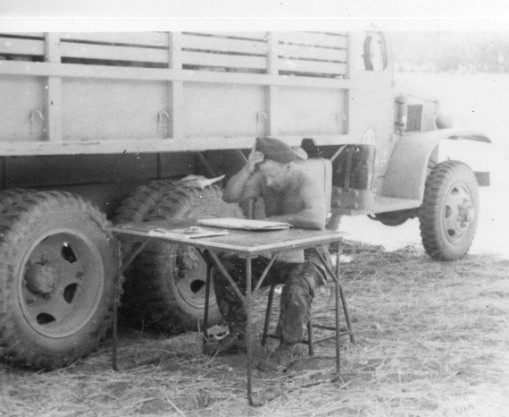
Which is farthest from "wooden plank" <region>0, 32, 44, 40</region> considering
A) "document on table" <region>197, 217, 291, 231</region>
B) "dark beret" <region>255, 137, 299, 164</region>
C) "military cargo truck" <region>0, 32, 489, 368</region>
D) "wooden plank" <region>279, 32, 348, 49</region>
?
"wooden plank" <region>279, 32, 348, 49</region>

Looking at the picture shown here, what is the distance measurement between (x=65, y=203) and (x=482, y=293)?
13.4 feet

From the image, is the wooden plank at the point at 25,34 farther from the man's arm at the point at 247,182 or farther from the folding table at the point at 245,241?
the man's arm at the point at 247,182

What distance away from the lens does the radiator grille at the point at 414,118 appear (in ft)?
31.1

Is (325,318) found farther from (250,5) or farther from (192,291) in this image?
(250,5)

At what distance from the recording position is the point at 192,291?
661 centimetres

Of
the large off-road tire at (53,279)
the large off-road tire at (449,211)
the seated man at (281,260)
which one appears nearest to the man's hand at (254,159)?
the seated man at (281,260)

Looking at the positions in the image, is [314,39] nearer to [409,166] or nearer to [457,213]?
[409,166]

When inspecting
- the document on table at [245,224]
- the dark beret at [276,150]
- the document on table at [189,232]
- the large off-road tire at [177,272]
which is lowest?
the large off-road tire at [177,272]

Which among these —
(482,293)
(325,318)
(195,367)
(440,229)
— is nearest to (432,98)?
(440,229)

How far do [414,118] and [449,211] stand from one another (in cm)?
106

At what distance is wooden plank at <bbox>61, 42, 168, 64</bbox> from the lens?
5305 mm

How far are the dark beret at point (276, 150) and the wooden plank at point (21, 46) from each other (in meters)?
1.58

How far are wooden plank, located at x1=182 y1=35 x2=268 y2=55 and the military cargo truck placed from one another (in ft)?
0.03

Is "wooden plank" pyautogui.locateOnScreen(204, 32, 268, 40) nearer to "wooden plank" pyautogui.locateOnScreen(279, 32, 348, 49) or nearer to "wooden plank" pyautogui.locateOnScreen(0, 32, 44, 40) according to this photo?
"wooden plank" pyautogui.locateOnScreen(279, 32, 348, 49)
